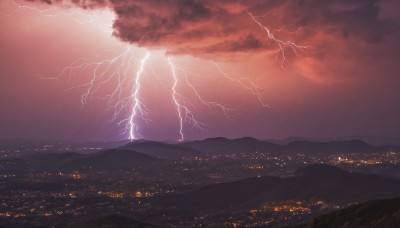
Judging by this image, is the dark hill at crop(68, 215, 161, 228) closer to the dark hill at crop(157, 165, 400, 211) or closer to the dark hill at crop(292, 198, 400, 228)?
the dark hill at crop(292, 198, 400, 228)

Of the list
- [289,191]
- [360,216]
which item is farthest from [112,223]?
[289,191]

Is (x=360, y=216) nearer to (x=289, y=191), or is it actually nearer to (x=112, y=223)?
(x=112, y=223)

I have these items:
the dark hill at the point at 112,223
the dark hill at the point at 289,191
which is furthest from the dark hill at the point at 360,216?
the dark hill at the point at 289,191

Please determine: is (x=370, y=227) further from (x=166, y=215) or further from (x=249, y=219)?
(x=166, y=215)

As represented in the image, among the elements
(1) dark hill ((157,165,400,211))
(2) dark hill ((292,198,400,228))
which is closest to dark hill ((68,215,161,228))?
(2) dark hill ((292,198,400,228))

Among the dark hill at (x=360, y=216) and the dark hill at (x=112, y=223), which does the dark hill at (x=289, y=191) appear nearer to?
the dark hill at (x=112, y=223)

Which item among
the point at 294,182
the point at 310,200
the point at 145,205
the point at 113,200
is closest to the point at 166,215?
the point at 145,205
